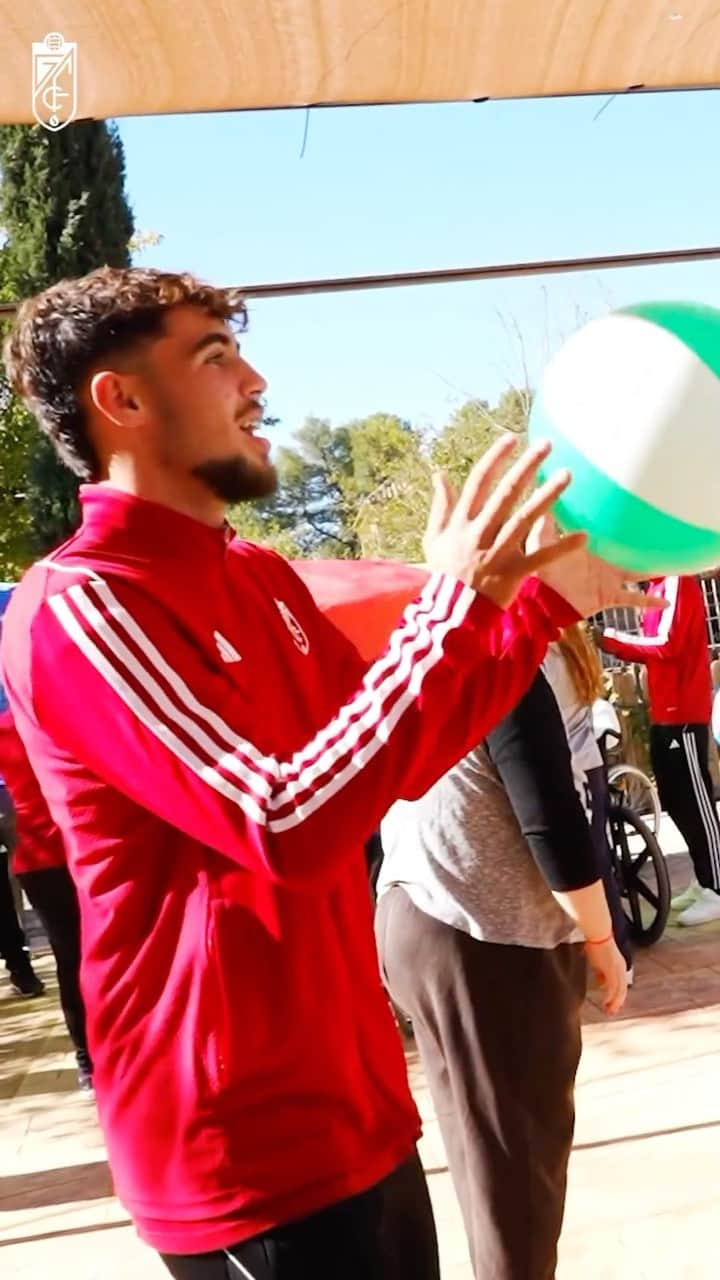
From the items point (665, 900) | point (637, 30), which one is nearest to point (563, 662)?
point (637, 30)

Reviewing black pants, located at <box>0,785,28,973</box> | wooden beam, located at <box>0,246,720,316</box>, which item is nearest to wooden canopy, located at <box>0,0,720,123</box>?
wooden beam, located at <box>0,246,720,316</box>

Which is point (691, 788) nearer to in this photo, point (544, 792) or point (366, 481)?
point (544, 792)

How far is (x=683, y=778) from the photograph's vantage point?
5906 millimetres

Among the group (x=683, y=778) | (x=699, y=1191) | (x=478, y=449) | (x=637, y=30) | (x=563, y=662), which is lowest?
(x=699, y=1191)

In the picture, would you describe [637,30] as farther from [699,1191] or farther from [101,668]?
[699,1191]

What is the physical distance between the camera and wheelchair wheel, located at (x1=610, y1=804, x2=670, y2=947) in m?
5.69

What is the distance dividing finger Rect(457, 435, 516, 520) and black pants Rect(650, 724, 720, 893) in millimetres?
4860

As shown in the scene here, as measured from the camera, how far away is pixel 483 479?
1240mm

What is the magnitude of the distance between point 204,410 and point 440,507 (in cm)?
30

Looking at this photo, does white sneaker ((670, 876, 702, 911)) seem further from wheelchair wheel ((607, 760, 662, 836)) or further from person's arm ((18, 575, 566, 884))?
person's arm ((18, 575, 566, 884))

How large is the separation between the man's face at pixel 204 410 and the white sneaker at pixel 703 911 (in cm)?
501

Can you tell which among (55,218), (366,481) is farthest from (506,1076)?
(366,481)

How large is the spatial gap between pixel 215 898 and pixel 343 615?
880 millimetres

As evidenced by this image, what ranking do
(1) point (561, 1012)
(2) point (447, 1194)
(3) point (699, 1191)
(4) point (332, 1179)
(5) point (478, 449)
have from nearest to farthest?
1. (4) point (332, 1179)
2. (1) point (561, 1012)
3. (3) point (699, 1191)
4. (2) point (447, 1194)
5. (5) point (478, 449)
